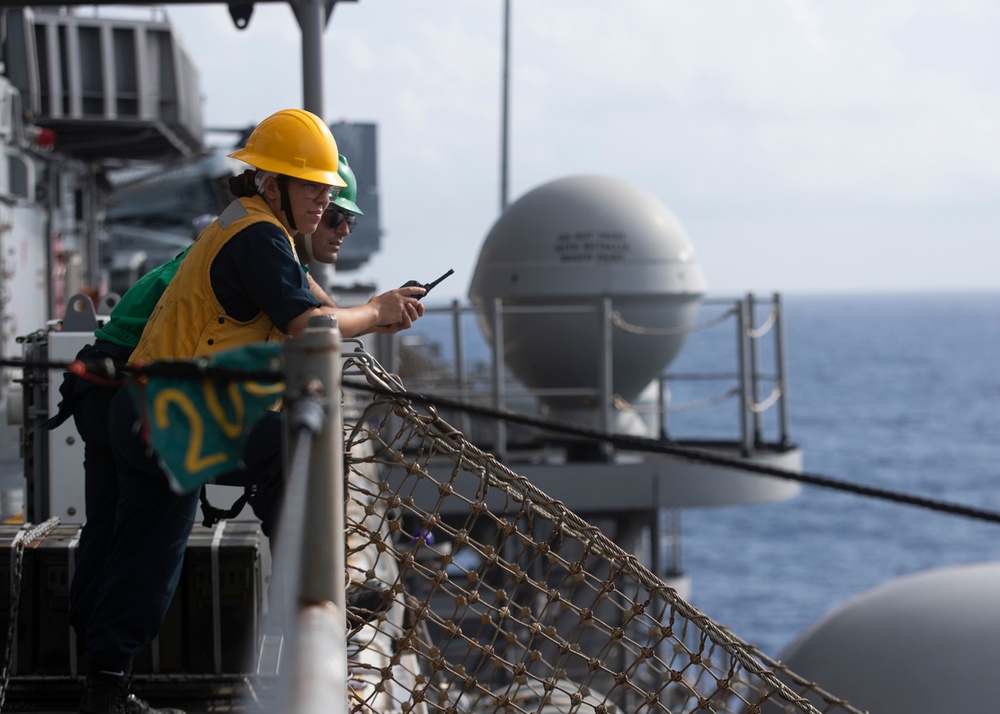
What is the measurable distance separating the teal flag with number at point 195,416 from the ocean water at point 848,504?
44.6 ft

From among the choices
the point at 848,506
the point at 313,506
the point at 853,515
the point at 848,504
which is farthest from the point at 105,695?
the point at 848,504

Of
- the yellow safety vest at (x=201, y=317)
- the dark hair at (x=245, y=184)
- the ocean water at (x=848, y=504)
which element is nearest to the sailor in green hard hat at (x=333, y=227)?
the dark hair at (x=245, y=184)

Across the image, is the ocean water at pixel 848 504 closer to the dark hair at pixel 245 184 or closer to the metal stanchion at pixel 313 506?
the dark hair at pixel 245 184

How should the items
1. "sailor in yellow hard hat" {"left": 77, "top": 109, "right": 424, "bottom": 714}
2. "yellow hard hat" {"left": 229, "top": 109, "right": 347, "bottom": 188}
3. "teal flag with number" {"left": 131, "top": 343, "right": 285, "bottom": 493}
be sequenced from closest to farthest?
1. "teal flag with number" {"left": 131, "top": 343, "right": 285, "bottom": 493}
2. "sailor in yellow hard hat" {"left": 77, "top": 109, "right": 424, "bottom": 714}
3. "yellow hard hat" {"left": 229, "top": 109, "right": 347, "bottom": 188}

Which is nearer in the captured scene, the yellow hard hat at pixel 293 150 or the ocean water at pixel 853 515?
the yellow hard hat at pixel 293 150

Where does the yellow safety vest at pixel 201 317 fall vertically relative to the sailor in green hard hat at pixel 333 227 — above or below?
below

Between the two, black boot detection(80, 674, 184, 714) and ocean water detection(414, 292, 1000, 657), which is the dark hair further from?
ocean water detection(414, 292, 1000, 657)

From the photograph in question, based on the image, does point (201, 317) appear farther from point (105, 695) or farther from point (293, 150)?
point (105, 695)

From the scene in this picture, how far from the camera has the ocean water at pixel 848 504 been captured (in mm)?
32688

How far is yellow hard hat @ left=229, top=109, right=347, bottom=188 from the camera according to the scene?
3248 millimetres

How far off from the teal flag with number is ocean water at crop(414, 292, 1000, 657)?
535 inches

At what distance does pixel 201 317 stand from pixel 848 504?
4763 cm

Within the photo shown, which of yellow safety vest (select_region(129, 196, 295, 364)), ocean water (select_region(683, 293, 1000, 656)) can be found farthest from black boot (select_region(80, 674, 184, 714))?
ocean water (select_region(683, 293, 1000, 656))

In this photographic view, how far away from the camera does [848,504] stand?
1908 inches
